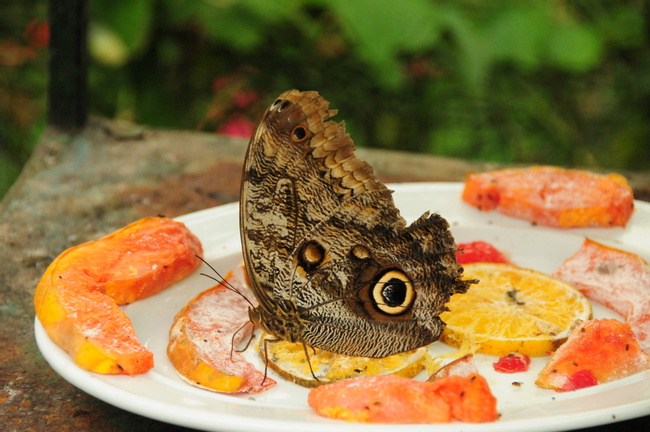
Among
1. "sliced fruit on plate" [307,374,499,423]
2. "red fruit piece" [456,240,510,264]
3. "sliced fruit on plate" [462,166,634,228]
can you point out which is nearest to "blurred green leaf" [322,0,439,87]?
"sliced fruit on plate" [462,166,634,228]

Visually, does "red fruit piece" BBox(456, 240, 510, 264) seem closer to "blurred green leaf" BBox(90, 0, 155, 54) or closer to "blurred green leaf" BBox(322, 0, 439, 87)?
"blurred green leaf" BBox(322, 0, 439, 87)

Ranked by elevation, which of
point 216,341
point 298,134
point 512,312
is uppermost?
point 298,134

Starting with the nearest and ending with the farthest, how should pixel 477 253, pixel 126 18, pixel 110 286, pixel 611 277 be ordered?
1. pixel 110 286
2. pixel 611 277
3. pixel 477 253
4. pixel 126 18

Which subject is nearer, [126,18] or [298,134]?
[298,134]

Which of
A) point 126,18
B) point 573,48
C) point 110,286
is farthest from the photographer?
point 573,48

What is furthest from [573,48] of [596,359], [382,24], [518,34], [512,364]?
[596,359]

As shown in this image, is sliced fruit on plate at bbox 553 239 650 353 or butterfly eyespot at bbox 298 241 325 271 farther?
sliced fruit on plate at bbox 553 239 650 353

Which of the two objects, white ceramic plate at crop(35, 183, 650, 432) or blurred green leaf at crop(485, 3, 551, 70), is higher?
blurred green leaf at crop(485, 3, 551, 70)

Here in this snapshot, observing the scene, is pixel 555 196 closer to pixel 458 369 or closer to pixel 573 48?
pixel 458 369
